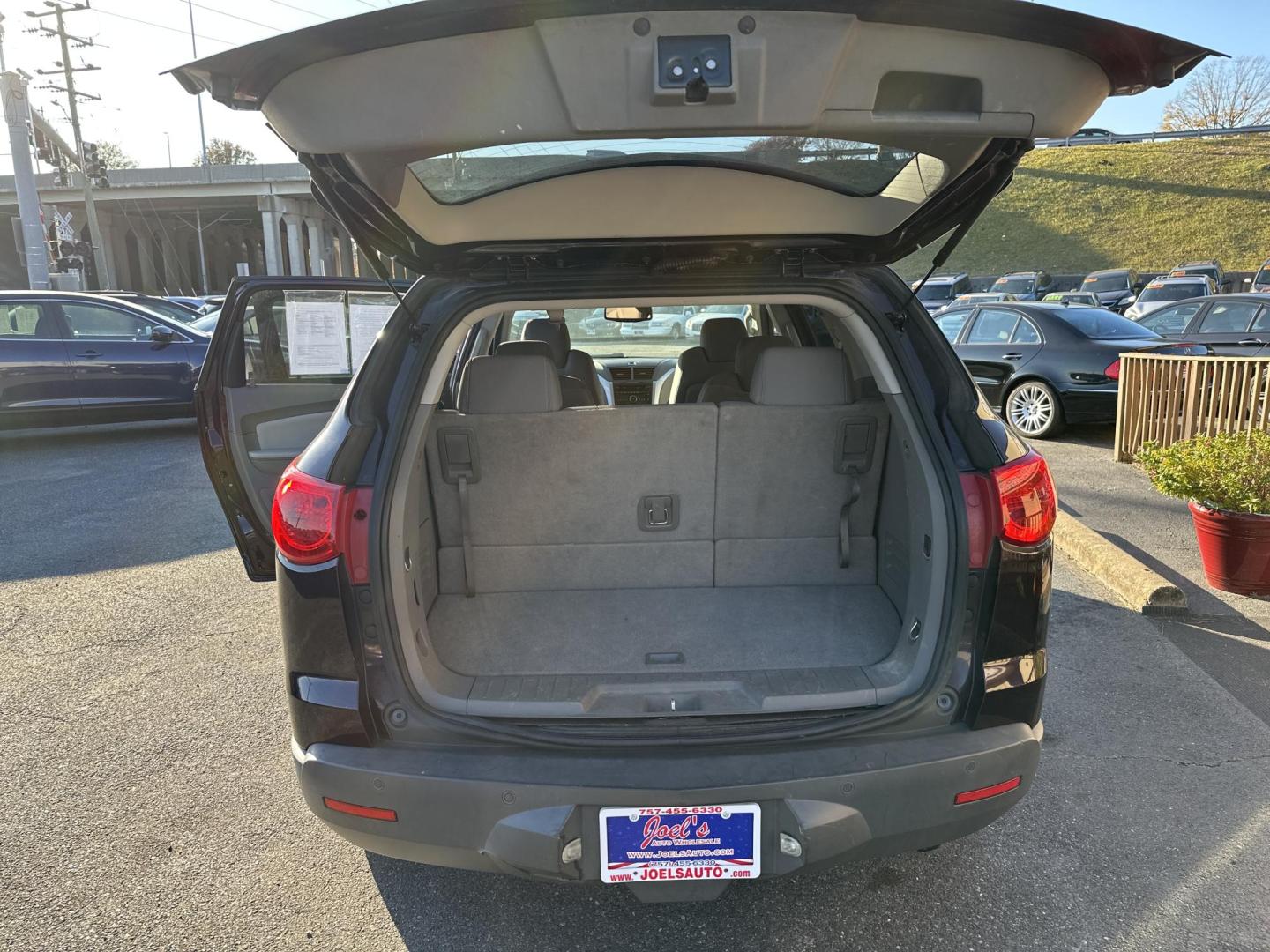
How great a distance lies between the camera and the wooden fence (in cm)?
595

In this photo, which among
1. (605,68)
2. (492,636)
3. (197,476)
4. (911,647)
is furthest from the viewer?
(197,476)

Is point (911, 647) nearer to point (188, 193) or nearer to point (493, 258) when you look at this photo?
point (493, 258)

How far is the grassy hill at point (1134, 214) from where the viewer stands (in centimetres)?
3875

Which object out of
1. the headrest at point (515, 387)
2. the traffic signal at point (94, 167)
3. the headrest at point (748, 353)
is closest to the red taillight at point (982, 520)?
the headrest at point (515, 387)

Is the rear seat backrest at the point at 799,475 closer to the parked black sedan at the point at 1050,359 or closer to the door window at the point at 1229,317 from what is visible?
the parked black sedan at the point at 1050,359

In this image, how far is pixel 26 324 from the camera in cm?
861

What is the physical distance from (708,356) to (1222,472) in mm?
2732

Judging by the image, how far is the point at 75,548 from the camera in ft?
17.4

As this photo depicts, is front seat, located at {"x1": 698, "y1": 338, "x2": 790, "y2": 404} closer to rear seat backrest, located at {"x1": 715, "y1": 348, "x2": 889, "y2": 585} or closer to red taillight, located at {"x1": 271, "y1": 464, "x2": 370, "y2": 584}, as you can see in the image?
rear seat backrest, located at {"x1": 715, "y1": 348, "x2": 889, "y2": 585}

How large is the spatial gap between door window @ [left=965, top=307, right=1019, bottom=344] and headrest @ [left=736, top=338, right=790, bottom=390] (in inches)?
229

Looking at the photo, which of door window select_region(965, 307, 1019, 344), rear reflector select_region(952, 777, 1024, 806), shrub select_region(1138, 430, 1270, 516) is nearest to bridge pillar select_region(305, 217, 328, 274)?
door window select_region(965, 307, 1019, 344)

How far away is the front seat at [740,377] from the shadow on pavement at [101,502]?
349cm

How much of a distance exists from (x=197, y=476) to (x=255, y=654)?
4.42m

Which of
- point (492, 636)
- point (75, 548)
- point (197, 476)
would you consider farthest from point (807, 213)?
point (197, 476)
